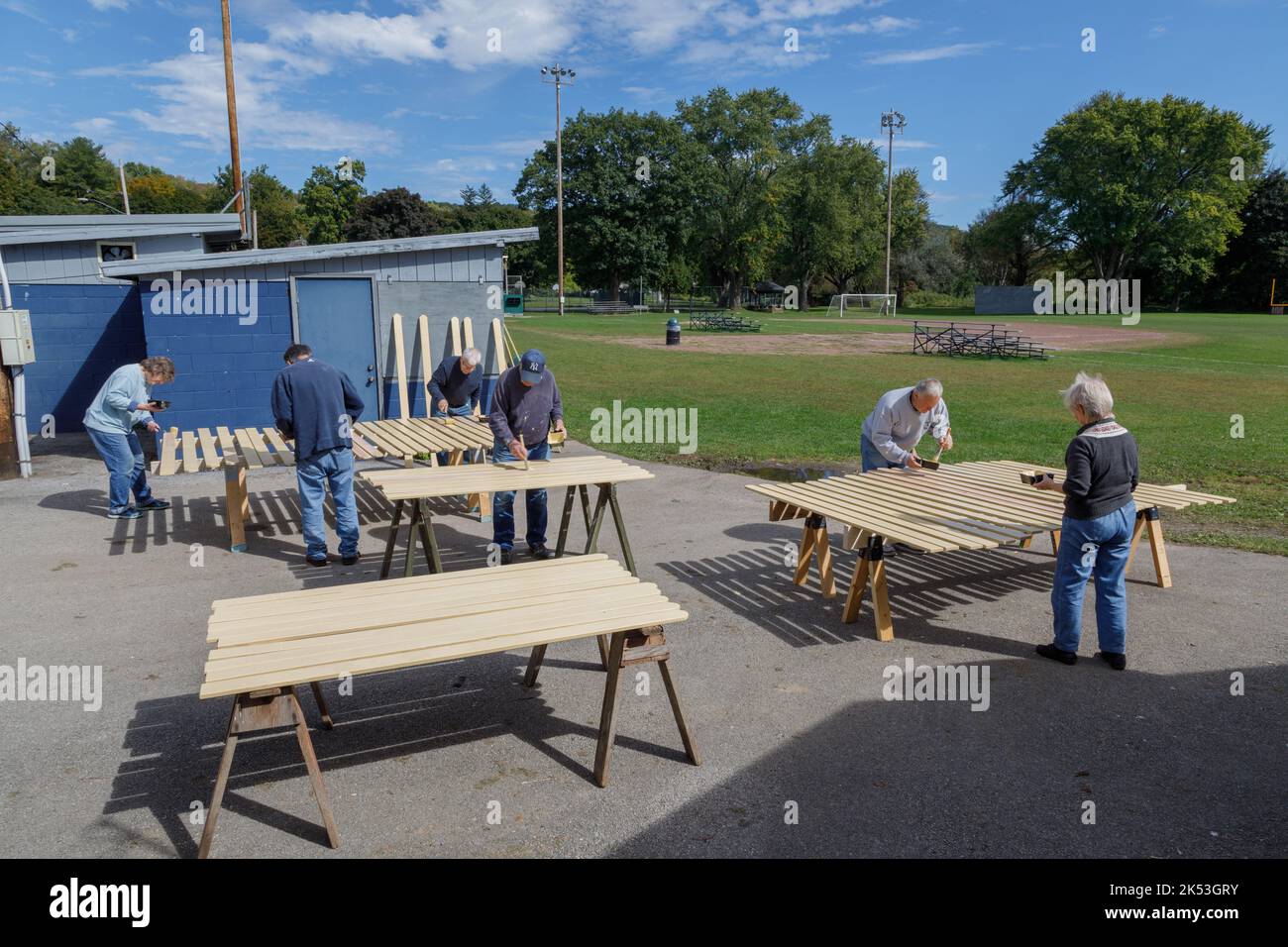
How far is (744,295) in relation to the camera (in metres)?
80.7

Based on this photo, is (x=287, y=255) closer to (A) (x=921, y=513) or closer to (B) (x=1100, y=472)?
(A) (x=921, y=513)

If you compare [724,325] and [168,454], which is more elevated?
[724,325]

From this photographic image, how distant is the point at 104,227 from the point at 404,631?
17190mm

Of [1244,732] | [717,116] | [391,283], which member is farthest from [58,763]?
[717,116]

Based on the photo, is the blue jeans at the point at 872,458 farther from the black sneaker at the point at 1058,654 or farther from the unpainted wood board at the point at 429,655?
the unpainted wood board at the point at 429,655

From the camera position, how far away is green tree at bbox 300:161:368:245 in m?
74.9

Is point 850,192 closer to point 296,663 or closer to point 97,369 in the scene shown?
point 97,369

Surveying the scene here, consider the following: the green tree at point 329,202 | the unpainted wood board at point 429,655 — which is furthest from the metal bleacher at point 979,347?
the green tree at point 329,202

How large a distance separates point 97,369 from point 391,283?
213 inches

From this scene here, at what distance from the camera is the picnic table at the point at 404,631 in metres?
3.35

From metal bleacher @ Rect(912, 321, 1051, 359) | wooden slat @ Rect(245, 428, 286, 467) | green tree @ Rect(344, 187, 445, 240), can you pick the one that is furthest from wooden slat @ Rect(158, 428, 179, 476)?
green tree @ Rect(344, 187, 445, 240)

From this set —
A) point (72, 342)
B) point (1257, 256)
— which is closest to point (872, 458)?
point (72, 342)

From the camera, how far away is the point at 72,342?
13.5 meters

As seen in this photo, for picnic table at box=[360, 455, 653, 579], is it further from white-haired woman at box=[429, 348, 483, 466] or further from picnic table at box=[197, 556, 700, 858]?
white-haired woman at box=[429, 348, 483, 466]
